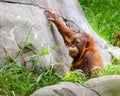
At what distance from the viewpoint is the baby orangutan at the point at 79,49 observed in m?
7.17

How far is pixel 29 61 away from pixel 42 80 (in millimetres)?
598

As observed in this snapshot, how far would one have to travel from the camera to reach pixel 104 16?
437 inches

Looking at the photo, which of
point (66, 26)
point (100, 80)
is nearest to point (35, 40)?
point (66, 26)

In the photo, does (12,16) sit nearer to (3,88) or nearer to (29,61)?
(29,61)

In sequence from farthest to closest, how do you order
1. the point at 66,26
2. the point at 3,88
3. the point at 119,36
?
the point at 119,36
the point at 66,26
the point at 3,88

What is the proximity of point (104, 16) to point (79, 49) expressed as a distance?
3925mm

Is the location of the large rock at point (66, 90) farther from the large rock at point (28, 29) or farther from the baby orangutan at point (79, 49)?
the baby orangutan at point (79, 49)

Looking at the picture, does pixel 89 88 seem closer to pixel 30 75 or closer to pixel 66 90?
pixel 66 90

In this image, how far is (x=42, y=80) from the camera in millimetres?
6211

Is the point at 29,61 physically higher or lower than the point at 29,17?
lower

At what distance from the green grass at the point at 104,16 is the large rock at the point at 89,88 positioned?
15.2ft

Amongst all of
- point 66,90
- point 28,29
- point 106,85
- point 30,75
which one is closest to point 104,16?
point 28,29

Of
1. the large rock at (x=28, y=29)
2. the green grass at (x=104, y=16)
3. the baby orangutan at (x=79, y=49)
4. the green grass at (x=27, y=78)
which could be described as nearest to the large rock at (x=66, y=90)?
the green grass at (x=27, y=78)

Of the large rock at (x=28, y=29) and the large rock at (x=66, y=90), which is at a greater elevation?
the large rock at (x=28, y=29)
